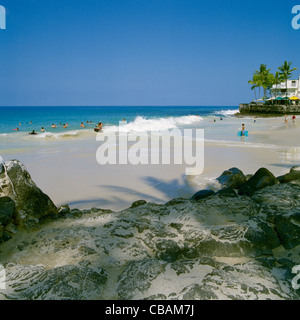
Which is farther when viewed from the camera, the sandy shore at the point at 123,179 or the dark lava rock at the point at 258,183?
the sandy shore at the point at 123,179

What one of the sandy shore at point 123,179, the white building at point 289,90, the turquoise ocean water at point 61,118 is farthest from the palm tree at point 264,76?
the sandy shore at point 123,179

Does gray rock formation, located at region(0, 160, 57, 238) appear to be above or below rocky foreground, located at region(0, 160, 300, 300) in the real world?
above

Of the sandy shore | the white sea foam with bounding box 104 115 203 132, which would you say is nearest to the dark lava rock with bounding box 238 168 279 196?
the sandy shore

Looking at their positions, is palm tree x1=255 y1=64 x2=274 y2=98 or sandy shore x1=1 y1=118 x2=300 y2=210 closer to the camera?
sandy shore x1=1 y1=118 x2=300 y2=210

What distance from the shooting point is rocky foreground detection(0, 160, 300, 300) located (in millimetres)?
2609

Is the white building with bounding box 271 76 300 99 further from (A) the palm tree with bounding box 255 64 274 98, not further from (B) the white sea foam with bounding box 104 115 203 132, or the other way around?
(B) the white sea foam with bounding box 104 115 203 132

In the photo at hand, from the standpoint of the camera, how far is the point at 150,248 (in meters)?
3.37

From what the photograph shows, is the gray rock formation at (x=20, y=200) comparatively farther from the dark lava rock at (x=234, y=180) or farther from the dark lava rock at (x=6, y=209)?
the dark lava rock at (x=234, y=180)

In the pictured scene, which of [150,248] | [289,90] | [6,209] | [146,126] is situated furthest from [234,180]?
[289,90]

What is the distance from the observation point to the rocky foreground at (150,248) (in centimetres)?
261

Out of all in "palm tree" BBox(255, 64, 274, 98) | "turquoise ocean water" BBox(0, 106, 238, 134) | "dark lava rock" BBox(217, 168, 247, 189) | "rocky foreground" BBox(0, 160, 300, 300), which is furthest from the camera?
"palm tree" BBox(255, 64, 274, 98)

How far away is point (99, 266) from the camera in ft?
9.71

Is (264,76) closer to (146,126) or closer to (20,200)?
(146,126)
